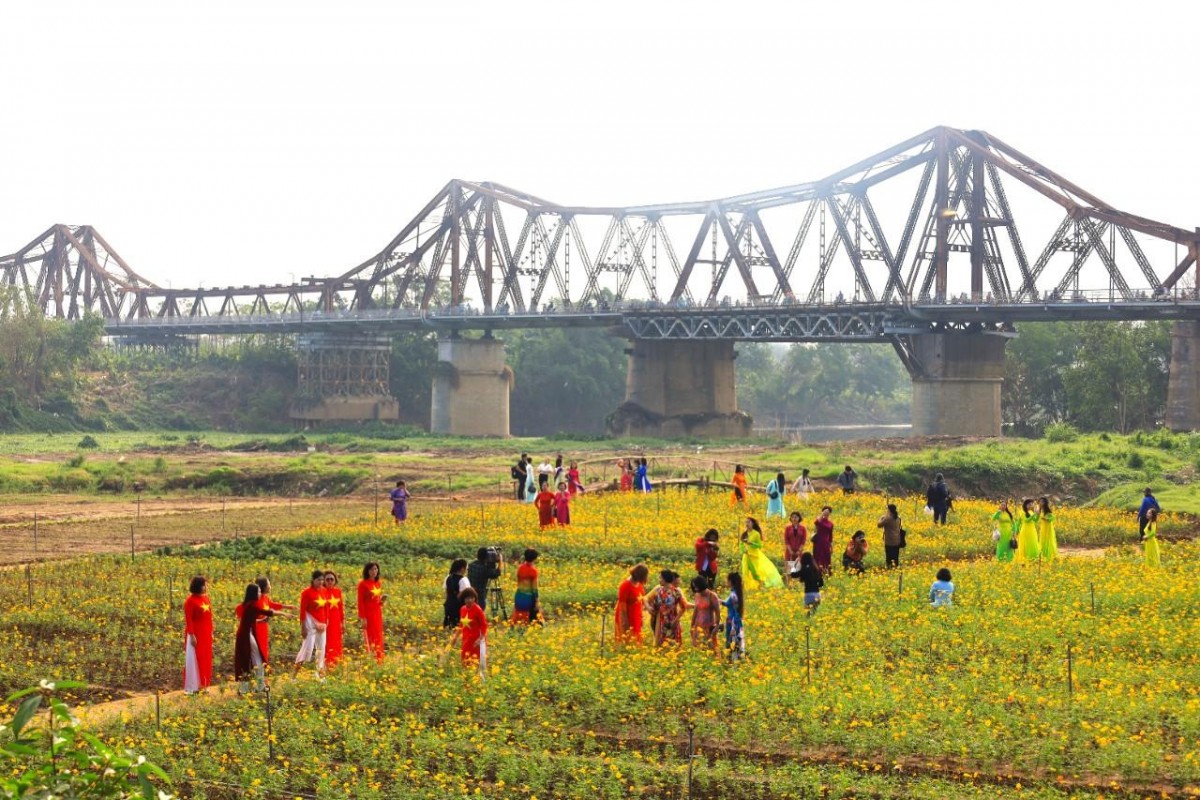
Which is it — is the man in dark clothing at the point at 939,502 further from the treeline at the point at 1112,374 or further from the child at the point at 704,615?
the treeline at the point at 1112,374

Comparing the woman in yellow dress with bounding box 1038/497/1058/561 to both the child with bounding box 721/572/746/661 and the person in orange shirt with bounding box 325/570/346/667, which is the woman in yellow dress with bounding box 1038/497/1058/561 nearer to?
the child with bounding box 721/572/746/661

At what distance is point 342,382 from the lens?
384 ft

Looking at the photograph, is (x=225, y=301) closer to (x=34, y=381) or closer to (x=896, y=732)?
(x=34, y=381)

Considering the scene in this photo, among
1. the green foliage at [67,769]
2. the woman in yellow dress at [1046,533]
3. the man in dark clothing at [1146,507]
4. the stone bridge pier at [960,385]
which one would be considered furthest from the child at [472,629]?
the stone bridge pier at [960,385]

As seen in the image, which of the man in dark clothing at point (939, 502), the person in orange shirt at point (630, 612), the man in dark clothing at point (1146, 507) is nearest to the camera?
the person in orange shirt at point (630, 612)

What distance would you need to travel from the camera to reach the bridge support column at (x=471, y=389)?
10244 centimetres

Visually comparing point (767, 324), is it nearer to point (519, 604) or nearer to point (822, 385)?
point (519, 604)

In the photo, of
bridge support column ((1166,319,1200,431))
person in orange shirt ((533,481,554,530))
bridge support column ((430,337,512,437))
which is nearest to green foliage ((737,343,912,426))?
bridge support column ((430,337,512,437))

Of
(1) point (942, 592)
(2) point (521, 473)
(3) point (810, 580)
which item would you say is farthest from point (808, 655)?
(2) point (521, 473)

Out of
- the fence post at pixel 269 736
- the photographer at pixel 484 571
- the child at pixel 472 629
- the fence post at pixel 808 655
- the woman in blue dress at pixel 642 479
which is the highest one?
the woman in blue dress at pixel 642 479

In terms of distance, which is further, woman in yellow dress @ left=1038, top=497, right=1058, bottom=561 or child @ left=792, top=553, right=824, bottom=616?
woman in yellow dress @ left=1038, top=497, right=1058, bottom=561

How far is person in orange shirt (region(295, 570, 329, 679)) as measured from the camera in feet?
64.1

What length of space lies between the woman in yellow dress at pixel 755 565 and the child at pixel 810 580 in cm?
137

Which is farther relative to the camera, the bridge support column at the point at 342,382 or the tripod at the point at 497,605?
the bridge support column at the point at 342,382
